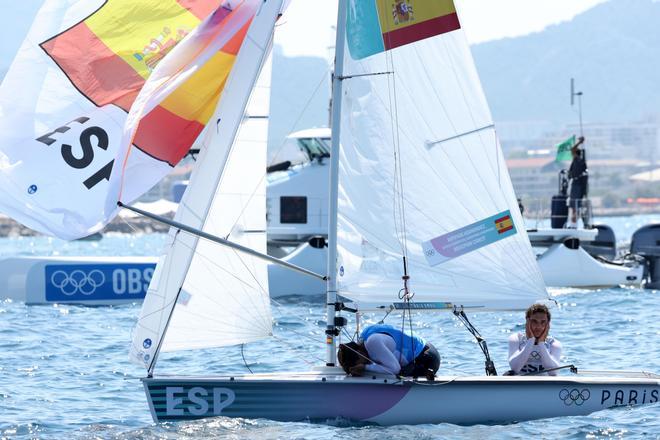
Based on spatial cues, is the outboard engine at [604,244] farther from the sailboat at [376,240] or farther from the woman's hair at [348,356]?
the woman's hair at [348,356]

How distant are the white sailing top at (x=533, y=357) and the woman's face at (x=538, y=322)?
12cm

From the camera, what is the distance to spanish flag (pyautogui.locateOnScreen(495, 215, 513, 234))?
1073 cm

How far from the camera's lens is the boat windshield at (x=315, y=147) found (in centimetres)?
2709

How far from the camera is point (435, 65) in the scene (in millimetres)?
10586

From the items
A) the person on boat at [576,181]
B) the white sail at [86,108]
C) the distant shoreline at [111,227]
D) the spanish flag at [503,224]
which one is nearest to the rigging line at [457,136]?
the spanish flag at [503,224]

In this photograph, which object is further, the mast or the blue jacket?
the mast

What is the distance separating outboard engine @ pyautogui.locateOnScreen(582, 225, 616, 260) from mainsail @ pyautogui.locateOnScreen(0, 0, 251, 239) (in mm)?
19827

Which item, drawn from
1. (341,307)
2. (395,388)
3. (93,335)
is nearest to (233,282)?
(341,307)

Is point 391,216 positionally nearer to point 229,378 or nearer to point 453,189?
point 453,189

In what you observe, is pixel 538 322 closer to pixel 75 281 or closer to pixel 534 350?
pixel 534 350

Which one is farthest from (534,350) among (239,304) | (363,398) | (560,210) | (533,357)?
(560,210)

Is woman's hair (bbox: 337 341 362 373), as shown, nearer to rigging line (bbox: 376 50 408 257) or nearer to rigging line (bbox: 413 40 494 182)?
rigging line (bbox: 376 50 408 257)

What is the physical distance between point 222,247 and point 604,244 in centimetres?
2137

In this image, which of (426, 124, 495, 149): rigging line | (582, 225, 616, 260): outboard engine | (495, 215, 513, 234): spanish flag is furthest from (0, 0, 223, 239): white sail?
(582, 225, 616, 260): outboard engine
